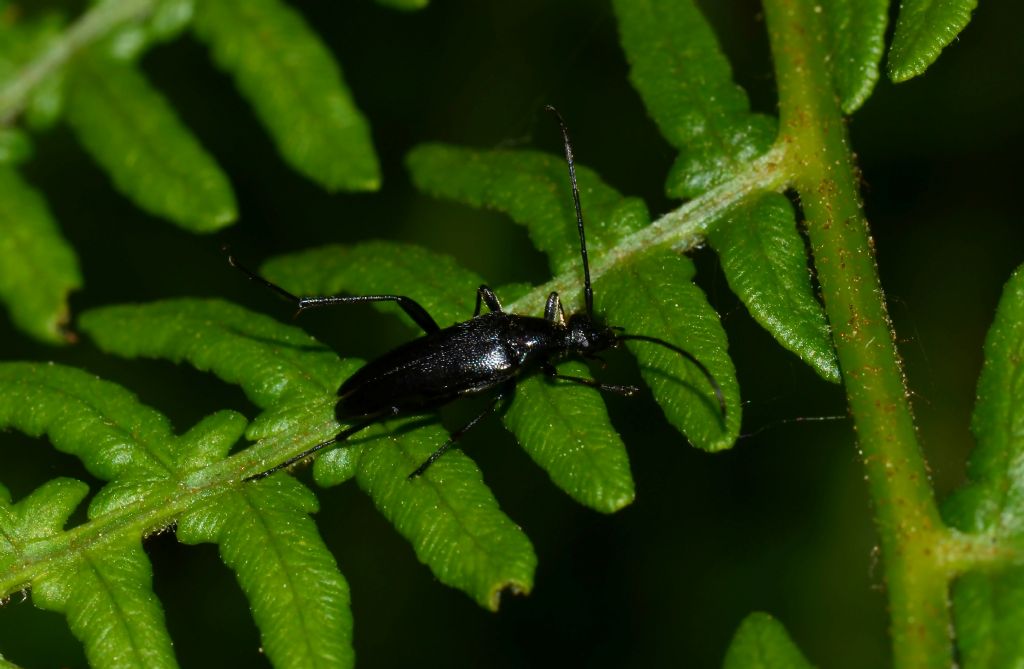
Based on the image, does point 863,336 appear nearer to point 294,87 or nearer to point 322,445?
point 322,445

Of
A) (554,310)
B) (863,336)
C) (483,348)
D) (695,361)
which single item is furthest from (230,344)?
(863,336)

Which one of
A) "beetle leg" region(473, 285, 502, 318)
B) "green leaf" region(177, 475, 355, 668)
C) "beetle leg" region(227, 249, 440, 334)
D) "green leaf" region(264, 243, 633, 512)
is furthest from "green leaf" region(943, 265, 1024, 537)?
"beetle leg" region(227, 249, 440, 334)

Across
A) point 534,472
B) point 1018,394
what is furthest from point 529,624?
point 1018,394

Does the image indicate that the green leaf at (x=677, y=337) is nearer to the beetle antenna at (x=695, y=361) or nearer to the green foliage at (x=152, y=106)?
the beetle antenna at (x=695, y=361)

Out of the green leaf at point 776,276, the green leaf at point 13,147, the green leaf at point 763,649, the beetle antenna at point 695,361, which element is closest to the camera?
the green leaf at point 763,649

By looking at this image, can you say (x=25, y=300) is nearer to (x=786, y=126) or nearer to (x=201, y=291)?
(x=201, y=291)

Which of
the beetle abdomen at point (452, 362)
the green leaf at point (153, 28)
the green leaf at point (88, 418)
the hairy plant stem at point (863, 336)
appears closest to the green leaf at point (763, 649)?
the hairy plant stem at point (863, 336)

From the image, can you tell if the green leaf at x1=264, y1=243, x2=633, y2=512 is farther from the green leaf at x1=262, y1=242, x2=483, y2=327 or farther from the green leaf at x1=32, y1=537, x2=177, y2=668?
the green leaf at x1=32, y1=537, x2=177, y2=668
